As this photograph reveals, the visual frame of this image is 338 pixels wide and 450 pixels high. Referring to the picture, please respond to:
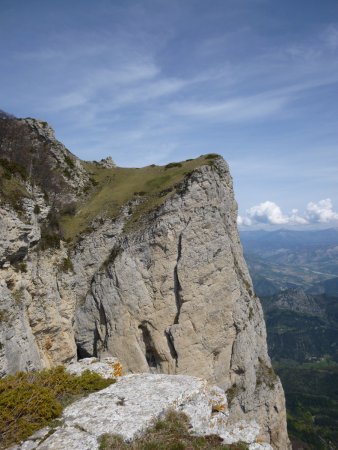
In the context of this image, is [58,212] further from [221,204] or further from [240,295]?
[240,295]

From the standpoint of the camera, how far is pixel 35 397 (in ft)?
49.4

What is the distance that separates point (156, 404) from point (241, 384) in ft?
116

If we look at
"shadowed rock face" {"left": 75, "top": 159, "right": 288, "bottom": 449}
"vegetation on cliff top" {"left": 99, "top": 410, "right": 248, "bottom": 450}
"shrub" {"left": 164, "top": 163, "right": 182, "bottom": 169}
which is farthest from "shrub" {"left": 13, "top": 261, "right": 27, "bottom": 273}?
"shrub" {"left": 164, "top": 163, "right": 182, "bottom": 169}

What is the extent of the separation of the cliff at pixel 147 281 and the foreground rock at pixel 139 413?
19.8 metres

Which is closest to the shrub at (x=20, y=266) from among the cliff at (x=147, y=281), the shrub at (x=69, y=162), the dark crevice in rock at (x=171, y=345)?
the cliff at (x=147, y=281)

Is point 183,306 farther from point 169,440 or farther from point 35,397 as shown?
point 169,440

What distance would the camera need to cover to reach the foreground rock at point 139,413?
13.5 metres

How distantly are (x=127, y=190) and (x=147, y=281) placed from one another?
15.7 metres

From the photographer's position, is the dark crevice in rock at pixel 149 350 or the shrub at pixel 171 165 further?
the shrub at pixel 171 165

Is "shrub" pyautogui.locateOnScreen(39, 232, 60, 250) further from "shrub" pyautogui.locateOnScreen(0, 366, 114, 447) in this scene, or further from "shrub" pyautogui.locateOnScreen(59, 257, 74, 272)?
"shrub" pyautogui.locateOnScreen(0, 366, 114, 447)

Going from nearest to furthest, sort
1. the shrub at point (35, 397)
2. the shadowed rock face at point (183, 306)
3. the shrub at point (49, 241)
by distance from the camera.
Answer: the shrub at point (35, 397) → the shrub at point (49, 241) → the shadowed rock face at point (183, 306)

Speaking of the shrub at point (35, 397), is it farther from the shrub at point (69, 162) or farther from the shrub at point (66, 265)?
the shrub at point (69, 162)

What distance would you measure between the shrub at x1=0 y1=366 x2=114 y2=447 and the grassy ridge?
28738 mm

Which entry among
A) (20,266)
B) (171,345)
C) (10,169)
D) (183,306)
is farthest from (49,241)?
(171,345)
